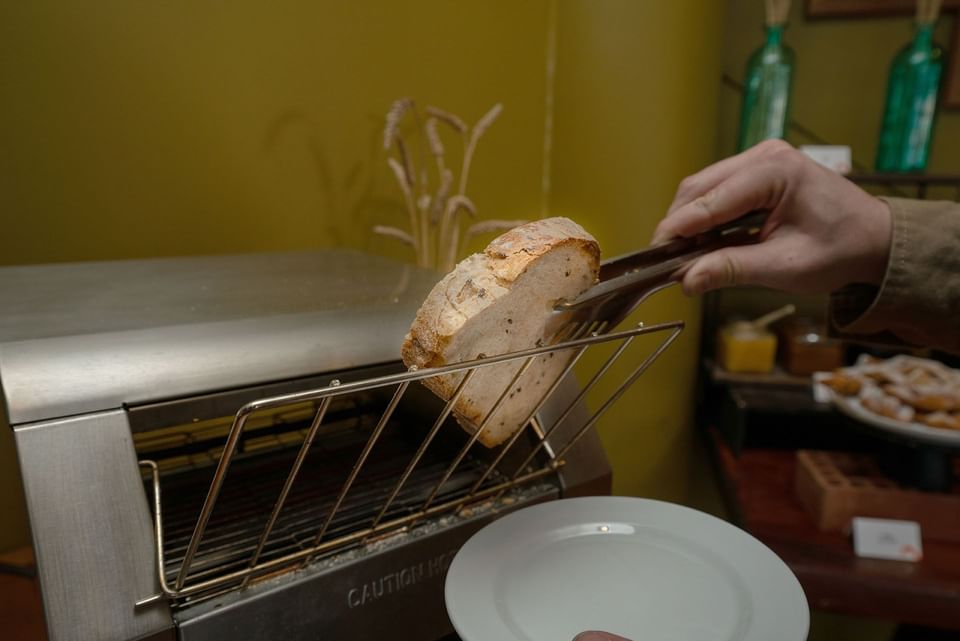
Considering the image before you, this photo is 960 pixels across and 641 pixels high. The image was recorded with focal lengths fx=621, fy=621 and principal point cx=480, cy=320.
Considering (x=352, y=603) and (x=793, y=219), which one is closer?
(x=352, y=603)

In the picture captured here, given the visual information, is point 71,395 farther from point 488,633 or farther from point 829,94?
point 829,94

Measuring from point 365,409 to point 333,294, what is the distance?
0.65ft

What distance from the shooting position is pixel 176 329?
1.69ft

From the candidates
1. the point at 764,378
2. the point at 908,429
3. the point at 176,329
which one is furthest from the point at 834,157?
the point at 176,329

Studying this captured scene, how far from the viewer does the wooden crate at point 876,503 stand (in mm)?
1298

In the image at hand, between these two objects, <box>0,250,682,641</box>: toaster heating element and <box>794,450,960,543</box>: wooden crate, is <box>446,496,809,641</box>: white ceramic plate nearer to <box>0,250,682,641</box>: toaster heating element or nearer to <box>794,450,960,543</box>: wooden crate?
<box>0,250,682,641</box>: toaster heating element

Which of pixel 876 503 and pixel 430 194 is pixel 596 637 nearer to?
pixel 876 503

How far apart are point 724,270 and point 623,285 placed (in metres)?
0.23

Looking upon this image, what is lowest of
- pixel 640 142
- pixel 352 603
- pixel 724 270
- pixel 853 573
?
pixel 853 573

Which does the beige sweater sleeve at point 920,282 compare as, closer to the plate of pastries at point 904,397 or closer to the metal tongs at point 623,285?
the metal tongs at point 623,285

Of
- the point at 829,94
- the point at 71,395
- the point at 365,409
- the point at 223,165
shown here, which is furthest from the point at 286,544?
the point at 829,94

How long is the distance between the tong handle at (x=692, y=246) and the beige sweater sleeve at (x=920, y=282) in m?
0.17

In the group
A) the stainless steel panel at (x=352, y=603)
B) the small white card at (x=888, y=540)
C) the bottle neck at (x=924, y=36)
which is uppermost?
the bottle neck at (x=924, y=36)

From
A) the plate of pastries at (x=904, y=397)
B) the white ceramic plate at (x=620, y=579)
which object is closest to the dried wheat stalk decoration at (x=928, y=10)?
the plate of pastries at (x=904, y=397)
